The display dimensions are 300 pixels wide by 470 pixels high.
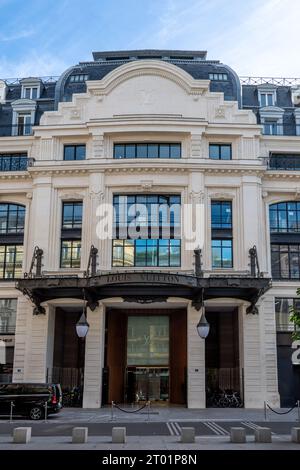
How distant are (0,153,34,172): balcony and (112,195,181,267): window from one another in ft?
25.3

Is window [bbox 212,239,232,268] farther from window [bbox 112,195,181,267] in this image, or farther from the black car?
the black car

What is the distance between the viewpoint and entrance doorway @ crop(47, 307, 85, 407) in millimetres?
38156

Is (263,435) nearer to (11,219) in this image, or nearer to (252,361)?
(252,361)

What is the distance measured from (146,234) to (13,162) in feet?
37.3

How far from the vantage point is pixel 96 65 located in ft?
143

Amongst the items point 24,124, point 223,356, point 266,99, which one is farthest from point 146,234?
point 266,99

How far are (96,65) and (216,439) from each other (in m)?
32.5

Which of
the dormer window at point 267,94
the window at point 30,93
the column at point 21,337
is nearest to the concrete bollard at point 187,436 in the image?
the column at point 21,337

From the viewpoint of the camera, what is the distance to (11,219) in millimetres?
39906

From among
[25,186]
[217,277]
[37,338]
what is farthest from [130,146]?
[37,338]

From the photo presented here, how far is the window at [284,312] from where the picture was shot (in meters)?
37.0

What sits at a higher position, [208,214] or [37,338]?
[208,214]

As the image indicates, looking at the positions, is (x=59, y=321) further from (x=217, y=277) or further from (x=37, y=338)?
(x=217, y=277)

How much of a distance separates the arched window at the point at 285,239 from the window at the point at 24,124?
1847 centimetres
